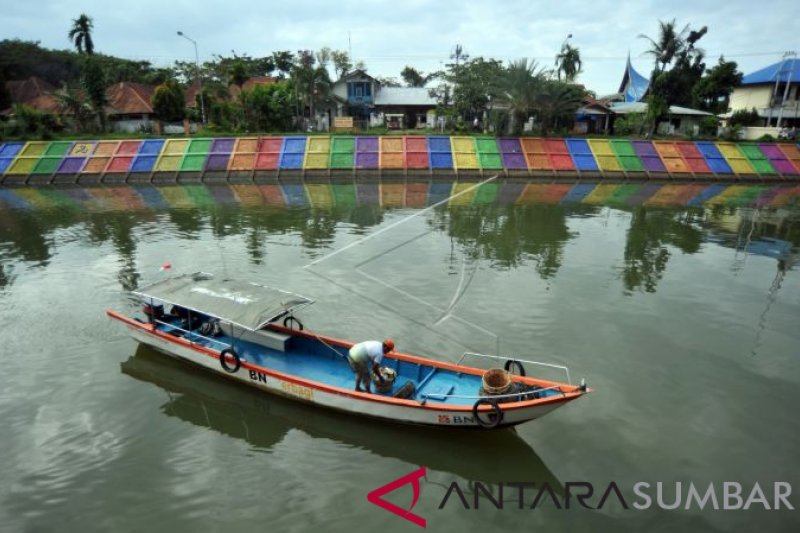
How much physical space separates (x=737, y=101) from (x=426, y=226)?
66.0m

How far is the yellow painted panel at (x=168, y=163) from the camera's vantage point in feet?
151

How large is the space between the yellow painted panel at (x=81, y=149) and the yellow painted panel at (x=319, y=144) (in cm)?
2144

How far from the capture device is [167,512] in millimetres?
8789

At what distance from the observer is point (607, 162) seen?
48438 millimetres

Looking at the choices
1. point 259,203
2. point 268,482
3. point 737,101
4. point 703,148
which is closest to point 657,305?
point 268,482

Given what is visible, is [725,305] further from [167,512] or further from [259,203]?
[259,203]

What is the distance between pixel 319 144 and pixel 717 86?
174ft

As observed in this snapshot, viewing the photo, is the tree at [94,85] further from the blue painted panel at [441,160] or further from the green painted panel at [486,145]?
the green painted panel at [486,145]

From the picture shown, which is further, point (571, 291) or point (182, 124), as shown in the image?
point (182, 124)

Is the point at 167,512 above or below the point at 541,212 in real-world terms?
below

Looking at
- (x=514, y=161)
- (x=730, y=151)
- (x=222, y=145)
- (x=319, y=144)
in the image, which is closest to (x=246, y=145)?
(x=222, y=145)

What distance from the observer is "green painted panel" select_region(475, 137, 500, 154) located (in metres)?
49.9

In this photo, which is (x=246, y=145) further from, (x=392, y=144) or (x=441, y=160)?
(x=441, y=160)

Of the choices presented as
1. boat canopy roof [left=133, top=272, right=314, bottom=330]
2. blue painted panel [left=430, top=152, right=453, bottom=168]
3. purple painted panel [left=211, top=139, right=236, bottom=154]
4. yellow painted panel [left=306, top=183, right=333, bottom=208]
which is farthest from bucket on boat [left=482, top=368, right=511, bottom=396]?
purple painted panel [left=211, top=139, right=236, bottom=154]
